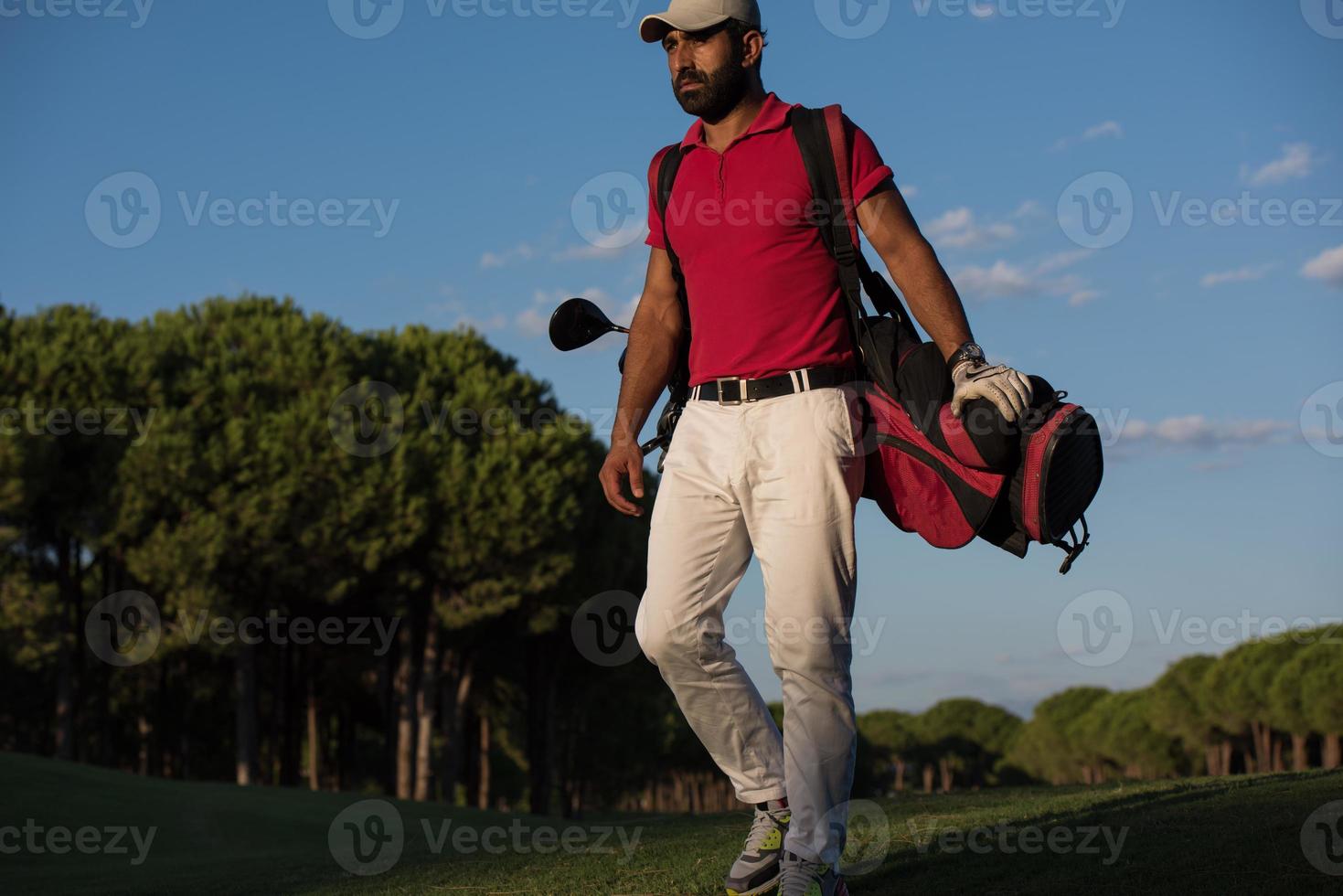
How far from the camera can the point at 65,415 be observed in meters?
30.8

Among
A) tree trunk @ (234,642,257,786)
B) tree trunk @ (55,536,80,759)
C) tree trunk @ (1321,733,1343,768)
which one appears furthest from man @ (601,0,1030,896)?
tree trunk @ (1321,733,1343,768)

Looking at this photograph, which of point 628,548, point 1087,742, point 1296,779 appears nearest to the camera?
point 1296,779

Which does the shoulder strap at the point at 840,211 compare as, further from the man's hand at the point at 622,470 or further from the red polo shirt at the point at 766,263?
the man's hand at the point at 622,470

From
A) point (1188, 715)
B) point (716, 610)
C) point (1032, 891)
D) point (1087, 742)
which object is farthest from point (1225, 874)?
point (1087, 742)

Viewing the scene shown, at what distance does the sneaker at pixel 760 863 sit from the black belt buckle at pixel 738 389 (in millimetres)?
1623

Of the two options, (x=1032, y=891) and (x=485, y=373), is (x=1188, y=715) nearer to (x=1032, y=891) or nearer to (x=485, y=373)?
(x=485, y=373)

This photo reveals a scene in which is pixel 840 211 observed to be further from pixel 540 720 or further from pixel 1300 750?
pixel 1300 750

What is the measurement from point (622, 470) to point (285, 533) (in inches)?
1114

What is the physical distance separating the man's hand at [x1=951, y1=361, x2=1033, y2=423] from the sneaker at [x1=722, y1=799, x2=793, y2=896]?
6.06 feet

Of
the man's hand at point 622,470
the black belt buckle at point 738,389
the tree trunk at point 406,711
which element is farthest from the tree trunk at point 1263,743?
the black belt buckle at point 738,389

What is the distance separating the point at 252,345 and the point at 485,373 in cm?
623

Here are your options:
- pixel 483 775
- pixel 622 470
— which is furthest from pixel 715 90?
pixel 483 775

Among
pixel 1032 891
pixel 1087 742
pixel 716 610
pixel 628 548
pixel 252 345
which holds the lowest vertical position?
pixel 1087 742

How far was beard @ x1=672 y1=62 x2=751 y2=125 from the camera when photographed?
5328mm
